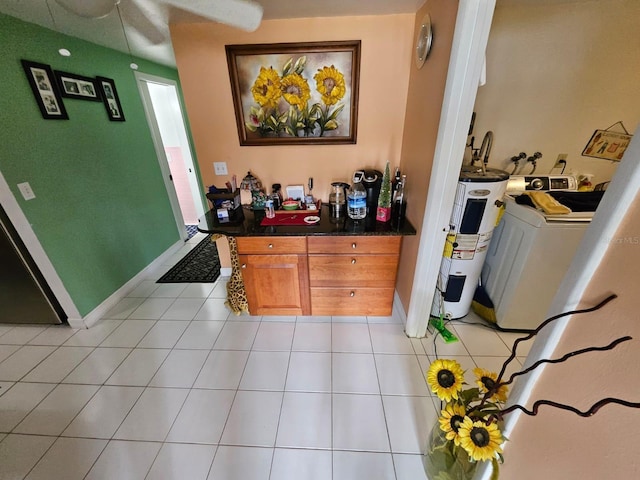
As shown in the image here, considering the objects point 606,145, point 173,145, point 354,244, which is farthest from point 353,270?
point 173,145

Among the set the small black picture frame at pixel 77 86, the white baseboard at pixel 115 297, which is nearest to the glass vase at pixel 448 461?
the white baseboard at pixel 115 297

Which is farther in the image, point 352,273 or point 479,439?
point 352,273

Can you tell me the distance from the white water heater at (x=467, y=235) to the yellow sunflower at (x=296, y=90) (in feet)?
3.96

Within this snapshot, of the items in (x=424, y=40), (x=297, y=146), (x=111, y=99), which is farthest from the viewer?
(x=111, y=99)

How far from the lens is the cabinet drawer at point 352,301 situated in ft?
6.11

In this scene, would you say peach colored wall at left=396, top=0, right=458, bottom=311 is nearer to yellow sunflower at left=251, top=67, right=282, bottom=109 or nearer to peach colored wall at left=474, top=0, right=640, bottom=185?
peach colored wall at left=474, top=0, right=640, bottom=185

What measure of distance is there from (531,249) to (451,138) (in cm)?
95

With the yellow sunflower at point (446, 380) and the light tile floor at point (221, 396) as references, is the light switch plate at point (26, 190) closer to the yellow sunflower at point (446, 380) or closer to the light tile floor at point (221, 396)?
the light tile floor at point (221, 396)

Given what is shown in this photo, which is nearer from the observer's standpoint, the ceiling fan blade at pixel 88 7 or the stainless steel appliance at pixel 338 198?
the ceiling fan blade at pixel 88 7

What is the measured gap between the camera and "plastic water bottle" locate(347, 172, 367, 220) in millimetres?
1731

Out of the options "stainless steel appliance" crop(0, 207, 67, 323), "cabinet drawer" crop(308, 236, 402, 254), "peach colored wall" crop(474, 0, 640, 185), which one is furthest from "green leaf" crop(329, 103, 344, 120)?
"stainless steel appliance" crop(0, 207, 67, 323)

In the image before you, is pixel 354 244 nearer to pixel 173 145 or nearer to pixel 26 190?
pixel 26 190

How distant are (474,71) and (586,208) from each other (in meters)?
1.21

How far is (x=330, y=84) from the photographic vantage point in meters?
1.75
